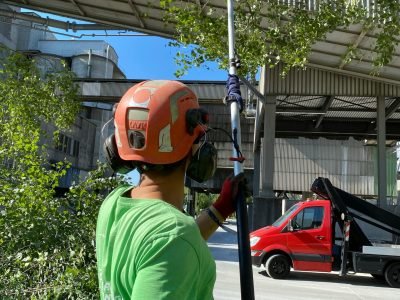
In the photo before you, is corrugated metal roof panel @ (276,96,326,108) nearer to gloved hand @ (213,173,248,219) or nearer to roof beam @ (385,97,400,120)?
roof beam @ (385,97,400,120)

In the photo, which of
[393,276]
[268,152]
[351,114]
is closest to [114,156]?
[393,276]

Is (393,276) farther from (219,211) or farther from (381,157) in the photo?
(219,211)

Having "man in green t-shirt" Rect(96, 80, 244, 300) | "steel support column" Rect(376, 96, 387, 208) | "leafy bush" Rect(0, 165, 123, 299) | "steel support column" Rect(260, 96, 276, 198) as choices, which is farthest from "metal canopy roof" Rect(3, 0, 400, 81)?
"man in green t-shirt" Rect(96, 80, 244, 300)

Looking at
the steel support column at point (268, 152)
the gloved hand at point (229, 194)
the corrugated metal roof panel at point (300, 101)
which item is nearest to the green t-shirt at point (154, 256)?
the gloved hand at point (229, 194)

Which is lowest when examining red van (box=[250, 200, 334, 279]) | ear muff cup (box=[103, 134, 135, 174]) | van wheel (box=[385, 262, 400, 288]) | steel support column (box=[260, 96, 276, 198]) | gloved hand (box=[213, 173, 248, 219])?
van wheel (box=[385, 262, 400, 288])

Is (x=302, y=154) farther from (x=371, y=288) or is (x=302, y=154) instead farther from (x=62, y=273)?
(x=62, y=273)

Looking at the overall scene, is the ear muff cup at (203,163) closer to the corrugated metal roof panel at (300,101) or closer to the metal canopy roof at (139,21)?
the metal canopy roof at (139,21)

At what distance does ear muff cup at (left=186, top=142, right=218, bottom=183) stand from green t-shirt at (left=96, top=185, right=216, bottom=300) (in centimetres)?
29

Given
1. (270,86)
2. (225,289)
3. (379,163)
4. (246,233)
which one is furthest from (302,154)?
(246,233)

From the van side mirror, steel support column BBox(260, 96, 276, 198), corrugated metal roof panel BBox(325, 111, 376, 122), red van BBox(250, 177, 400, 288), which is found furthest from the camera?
corrugated metal roof panel BBox(325, 111, 376, 122)

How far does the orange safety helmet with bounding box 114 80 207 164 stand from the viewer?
138 cm

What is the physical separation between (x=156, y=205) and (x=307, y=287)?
11.3m

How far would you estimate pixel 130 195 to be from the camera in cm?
151

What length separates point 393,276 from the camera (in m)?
12.4
